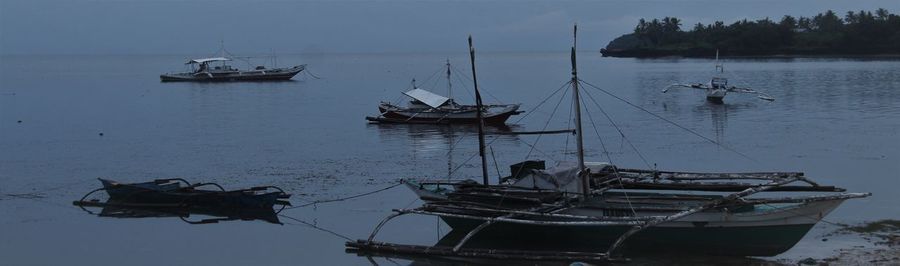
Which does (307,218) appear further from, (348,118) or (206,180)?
(348,118)

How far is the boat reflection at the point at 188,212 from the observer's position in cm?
2450

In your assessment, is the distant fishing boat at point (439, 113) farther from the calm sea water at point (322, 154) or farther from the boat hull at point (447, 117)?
the calm sea water at point (322, 154)

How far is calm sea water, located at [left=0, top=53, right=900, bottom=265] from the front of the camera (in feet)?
72.7

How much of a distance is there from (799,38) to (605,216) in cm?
16636

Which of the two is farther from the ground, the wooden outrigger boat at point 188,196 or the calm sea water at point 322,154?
the wooden outrigger boat at point 188,196

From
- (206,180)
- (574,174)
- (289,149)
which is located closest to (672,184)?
(574,174)

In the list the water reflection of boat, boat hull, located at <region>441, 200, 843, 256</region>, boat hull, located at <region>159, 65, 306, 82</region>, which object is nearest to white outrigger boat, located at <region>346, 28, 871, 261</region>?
boat hull, located at <region>441, 200, 843, 256</region>

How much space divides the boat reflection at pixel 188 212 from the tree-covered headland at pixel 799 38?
15243cm

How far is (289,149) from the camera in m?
40.1

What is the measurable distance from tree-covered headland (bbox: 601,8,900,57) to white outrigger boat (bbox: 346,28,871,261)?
153 m

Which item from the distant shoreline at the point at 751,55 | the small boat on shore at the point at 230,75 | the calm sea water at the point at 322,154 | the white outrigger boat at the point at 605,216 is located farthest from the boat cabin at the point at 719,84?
the distant shoreline at the point at 751,55

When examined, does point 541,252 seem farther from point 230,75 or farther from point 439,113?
point 230,75

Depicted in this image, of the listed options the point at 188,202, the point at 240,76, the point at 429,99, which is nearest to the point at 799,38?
the point at 240,76

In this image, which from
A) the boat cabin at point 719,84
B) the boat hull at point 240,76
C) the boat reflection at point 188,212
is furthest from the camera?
the boat hull at point 240,76
